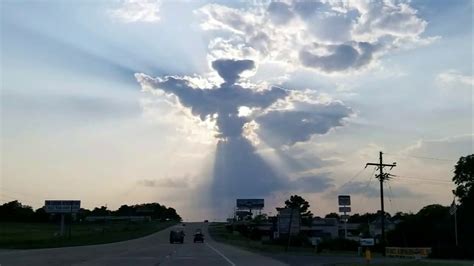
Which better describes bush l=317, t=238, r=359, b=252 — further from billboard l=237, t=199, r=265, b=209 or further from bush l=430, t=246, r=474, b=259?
billboard l=237, t=199, r=265, b=209

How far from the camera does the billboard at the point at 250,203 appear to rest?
18862 cm

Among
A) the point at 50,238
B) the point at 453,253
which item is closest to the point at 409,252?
the point at 453,253

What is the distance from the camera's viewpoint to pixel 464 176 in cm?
8419

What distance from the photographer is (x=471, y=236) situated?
74.8 metres

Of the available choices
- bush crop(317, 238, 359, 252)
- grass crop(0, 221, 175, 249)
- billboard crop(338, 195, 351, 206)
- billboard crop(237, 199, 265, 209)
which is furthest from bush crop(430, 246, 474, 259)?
billboard crop(237, 199, 265, 209)

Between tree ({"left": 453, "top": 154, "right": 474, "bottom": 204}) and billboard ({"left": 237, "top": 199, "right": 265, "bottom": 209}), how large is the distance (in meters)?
107

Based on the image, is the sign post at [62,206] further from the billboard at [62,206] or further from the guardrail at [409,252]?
the guardrail at [409,252]

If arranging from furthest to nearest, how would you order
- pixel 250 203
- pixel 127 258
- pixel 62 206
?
pixel 250 203 < pixel 62 206 < pixel 127 258

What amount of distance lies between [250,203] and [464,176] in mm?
109366

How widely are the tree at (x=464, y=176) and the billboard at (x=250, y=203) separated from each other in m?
107

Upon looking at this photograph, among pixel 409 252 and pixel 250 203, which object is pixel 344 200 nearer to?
pixel 409 252

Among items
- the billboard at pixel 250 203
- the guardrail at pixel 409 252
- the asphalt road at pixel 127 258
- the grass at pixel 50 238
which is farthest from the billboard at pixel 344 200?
the billboard at pixel 250 203

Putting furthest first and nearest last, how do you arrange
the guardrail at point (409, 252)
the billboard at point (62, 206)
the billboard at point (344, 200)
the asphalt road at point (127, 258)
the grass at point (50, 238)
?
the billboard at point (62, 206)
the grass at point (50, 238)
the guardrail at point (409, 252)
the billboard at point (344, 200)
the asphalt road at point (127, 258)

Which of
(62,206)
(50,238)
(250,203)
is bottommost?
(50,238)
